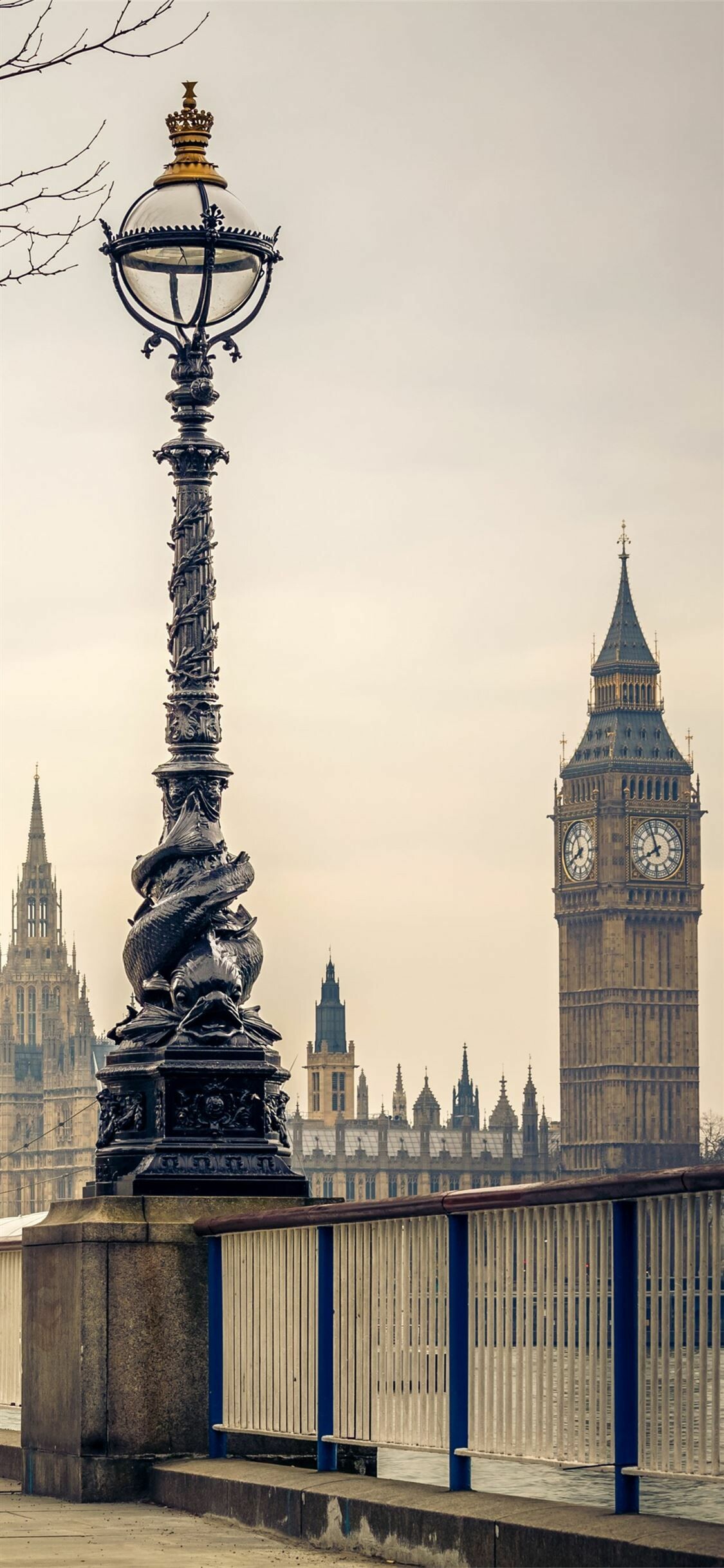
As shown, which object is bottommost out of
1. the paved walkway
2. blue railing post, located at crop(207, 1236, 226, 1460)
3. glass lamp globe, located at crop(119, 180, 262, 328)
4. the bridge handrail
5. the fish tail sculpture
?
the paved walkway

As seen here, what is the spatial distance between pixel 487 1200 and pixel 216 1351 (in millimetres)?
2871

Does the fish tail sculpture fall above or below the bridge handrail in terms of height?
above

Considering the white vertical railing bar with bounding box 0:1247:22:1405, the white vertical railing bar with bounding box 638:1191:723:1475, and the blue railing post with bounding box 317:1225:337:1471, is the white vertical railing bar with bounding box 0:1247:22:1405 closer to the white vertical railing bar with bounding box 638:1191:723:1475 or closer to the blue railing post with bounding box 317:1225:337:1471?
the blue railing post with bounding box 317:1225:337:1471

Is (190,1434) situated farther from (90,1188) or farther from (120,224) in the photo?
(120,224)

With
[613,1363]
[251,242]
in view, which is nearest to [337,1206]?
[613,1363]

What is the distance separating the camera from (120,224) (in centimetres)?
1509

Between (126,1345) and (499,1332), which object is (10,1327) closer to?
(126,1345)

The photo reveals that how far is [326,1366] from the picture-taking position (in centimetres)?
1164

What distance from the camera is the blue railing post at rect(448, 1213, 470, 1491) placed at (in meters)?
10.5

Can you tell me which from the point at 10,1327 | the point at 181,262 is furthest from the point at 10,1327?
the point at 181,262

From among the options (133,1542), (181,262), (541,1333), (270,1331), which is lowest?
(133,1542)

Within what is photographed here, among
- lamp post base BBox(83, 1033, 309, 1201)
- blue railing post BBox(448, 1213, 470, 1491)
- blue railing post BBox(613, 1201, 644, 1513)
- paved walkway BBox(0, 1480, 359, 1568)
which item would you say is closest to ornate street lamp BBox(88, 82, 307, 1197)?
lamp post base BBox(83, 1033, 309, 1201)

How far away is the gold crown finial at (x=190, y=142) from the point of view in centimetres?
1520

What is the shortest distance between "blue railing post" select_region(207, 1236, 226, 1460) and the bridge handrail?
13 centimetres
